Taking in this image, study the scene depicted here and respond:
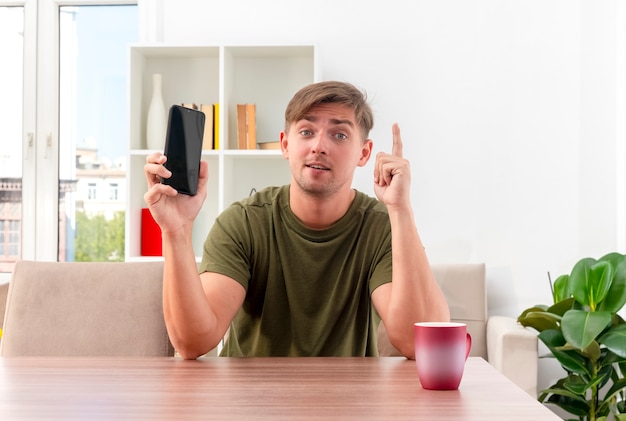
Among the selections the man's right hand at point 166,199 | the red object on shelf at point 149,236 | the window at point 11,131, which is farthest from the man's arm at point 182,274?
the window at point 11,131

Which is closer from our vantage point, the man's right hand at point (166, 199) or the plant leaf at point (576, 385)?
the man's right hand at point (166, 199)

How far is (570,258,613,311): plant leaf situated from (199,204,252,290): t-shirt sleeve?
170 cm

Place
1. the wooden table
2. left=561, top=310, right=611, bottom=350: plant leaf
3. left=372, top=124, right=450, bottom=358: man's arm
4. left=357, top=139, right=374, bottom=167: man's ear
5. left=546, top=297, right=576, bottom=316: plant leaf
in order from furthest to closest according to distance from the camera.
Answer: left=546, top=297, right=576, bottom=316: plant leaf
left=561, top=310, right=611, bottom=350: plant leaf
left=357, top=139, right=374, bottom=167: man's ear
left=372, top=124, right=450, bottom=358: man's arm
the wooden table

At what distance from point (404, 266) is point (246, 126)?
203cm

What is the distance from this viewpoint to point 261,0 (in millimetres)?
3773

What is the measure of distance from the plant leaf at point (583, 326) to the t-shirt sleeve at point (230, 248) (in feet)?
4.82

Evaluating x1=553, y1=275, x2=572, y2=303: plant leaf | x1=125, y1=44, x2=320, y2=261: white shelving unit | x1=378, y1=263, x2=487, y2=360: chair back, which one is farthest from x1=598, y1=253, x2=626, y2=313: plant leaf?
x1=125, y1=44, x2=320, y2=261: white shelving unit

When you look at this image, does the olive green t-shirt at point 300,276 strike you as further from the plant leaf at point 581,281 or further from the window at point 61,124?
the window at point 61,124

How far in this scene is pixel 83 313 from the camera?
1897 millimetres

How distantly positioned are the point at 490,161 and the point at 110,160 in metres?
1.91

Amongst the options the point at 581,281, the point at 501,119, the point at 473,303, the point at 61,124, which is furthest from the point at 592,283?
the point at 61,124

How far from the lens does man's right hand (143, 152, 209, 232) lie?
4.74ft

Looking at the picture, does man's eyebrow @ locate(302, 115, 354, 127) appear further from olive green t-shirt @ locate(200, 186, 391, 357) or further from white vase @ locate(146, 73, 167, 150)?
white vase @ locate(146, 73, 167, 150)

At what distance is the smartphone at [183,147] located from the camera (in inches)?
55.6
